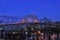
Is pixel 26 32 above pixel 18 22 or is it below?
below

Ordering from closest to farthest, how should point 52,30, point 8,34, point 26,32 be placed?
1. point 8,34
2. point 26,32
3. point 52,30

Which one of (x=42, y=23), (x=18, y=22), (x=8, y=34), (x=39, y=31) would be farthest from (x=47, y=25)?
(x=8, y=34)

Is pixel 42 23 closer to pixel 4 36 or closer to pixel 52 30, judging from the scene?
pixel 52 30

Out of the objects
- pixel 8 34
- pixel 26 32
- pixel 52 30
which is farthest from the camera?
pixel 52 30

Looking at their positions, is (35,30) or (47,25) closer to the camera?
(35,30)

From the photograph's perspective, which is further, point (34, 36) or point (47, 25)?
point (47, 25)

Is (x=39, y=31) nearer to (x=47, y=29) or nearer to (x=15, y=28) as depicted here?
(x=47, y=29)

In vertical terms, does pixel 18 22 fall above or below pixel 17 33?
above

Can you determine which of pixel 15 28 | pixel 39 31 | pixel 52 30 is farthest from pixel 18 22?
pixel 52 30
